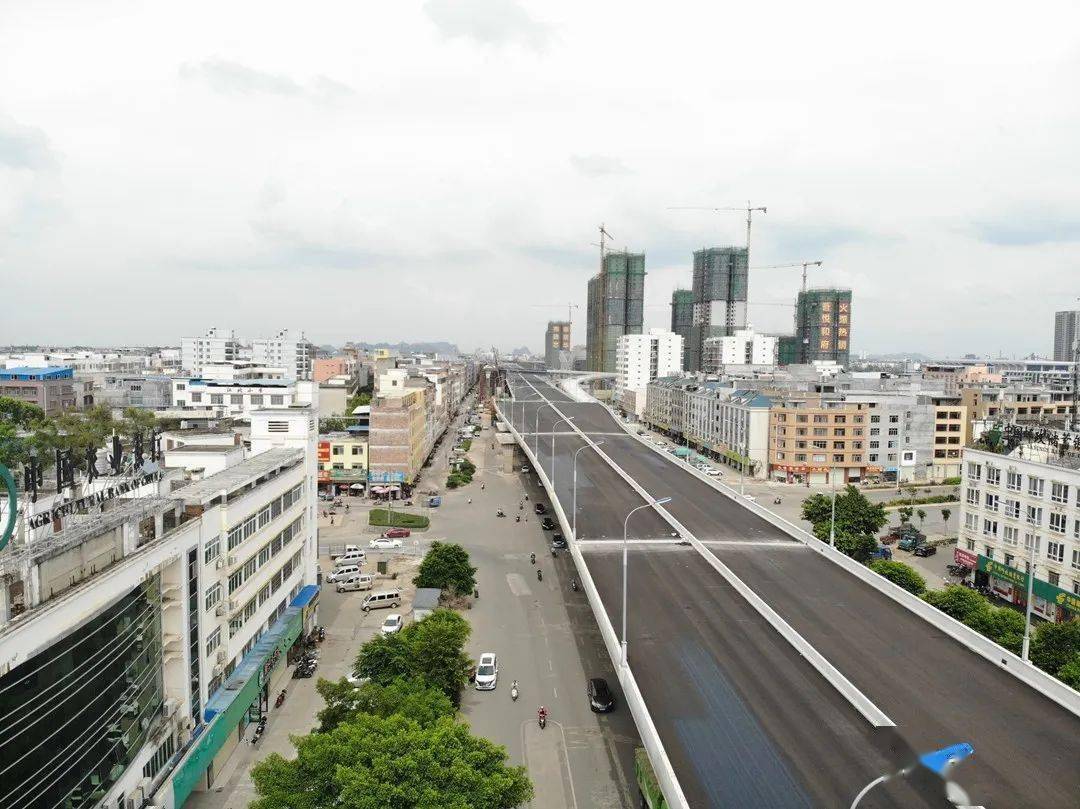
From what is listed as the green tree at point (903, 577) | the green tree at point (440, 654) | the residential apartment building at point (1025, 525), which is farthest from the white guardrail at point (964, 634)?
the green tree at point (440, 654)

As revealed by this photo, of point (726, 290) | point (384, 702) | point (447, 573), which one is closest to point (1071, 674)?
point (384, 702)

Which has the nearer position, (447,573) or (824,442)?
(447,573)

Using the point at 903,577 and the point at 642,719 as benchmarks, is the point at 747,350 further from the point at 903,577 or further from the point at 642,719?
the point at 642,719

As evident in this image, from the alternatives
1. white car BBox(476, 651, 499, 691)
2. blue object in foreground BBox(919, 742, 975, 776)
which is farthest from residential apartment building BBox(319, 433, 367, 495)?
blue object in foreground BBox(919, 742, 975, 776)

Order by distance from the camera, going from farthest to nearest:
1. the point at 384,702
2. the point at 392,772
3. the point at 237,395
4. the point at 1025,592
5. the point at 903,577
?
the point at 237,395, the point at 1025,592, the point at 903,577, the point at 384,702, the point at 392,772

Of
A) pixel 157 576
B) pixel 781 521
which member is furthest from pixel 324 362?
pixel 157 576

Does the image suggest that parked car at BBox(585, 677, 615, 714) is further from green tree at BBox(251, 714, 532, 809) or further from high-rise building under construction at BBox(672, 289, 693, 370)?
high-rise building under construction at BBox(672, 289, 693, 370)

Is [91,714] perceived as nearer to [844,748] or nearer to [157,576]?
[157,576]
